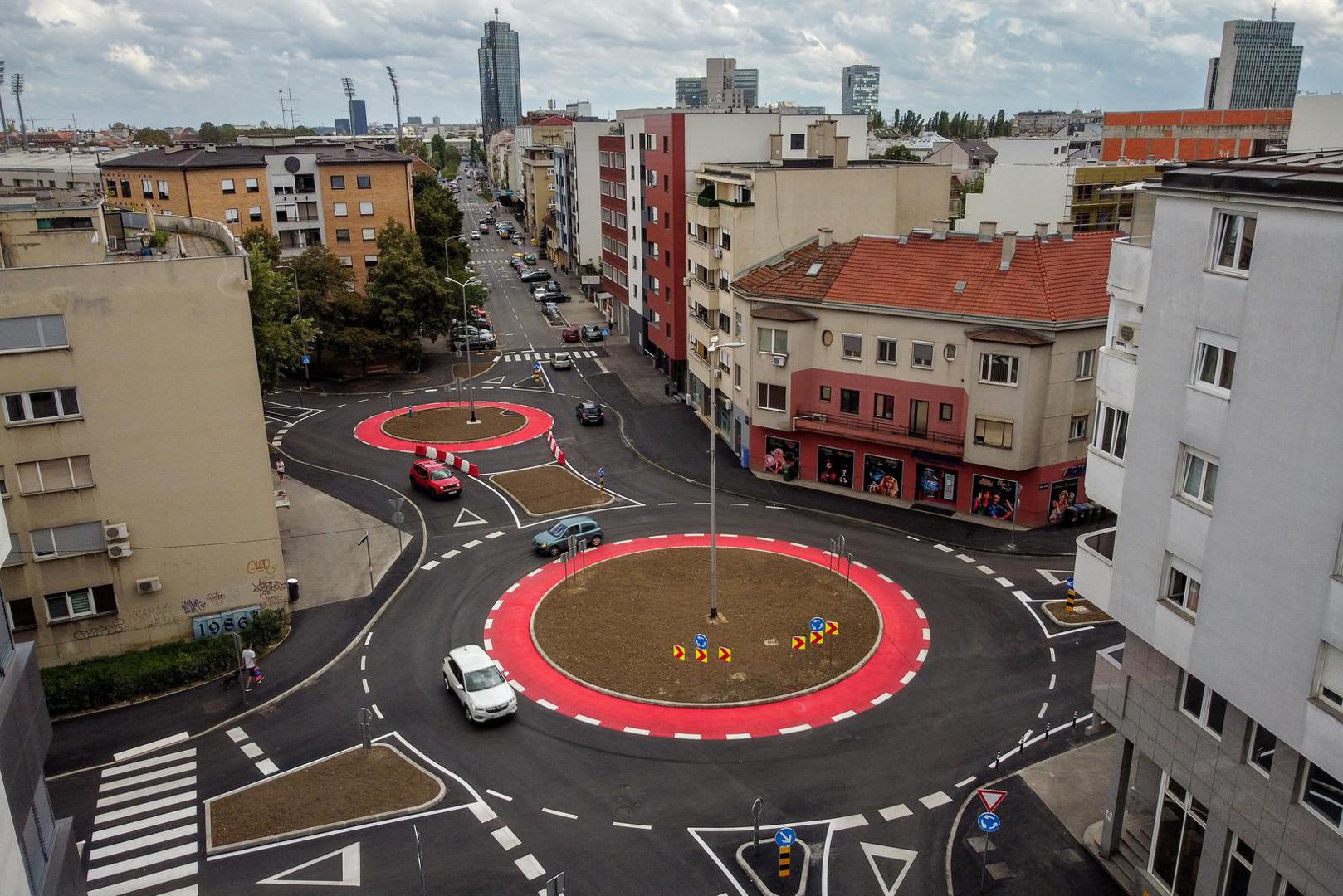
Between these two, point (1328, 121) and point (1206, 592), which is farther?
point (1328, 121)

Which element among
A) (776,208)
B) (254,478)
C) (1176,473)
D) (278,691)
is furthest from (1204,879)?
(776,208)

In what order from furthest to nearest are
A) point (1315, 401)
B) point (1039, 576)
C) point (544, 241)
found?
point (544, 241) → point (1039, 576) → point (1315, 401)

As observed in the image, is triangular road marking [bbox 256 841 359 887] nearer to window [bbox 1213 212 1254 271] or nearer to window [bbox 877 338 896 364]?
window [bbox 1213 212 1254 271]

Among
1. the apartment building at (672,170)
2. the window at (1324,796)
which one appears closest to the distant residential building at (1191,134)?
the apartment building at (672,170)

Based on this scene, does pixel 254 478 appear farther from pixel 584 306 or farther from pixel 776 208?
pixel 584 306

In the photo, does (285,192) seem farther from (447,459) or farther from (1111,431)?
(1111,431)
